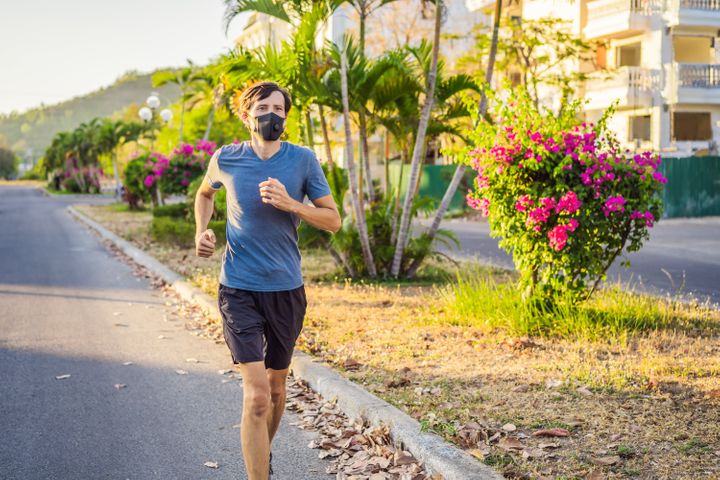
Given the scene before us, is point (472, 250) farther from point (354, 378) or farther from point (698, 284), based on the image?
point (354, 378)

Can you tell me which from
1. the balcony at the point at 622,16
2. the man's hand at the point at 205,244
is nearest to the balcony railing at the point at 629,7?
the balcony at the point at 622,16

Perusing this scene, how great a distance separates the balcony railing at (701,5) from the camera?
32.0 metres

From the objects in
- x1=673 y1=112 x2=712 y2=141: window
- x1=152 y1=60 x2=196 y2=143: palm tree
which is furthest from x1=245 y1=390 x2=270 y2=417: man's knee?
x1=152 y1=60 x2=196 y2=143: palm tree

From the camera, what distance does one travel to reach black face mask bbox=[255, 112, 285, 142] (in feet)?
13.2

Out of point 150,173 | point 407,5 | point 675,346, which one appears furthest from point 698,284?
point 407,5

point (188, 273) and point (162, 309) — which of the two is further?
point (188, 273)

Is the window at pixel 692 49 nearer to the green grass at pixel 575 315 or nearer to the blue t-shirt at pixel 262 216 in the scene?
the green grass at pixel 575 315

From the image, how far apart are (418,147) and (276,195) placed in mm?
7370

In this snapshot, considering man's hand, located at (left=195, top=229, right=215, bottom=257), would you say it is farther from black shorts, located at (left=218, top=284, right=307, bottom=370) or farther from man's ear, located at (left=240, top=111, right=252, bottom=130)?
man's ear, located at (left=240, top=111, right=252, bottom=130)

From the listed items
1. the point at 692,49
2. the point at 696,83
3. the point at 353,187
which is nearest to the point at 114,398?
the point at 353,187

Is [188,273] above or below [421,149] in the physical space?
below

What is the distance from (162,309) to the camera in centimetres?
1077

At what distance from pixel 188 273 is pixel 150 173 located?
1583 cm

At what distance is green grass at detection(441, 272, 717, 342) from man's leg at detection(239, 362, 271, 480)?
3944mm
